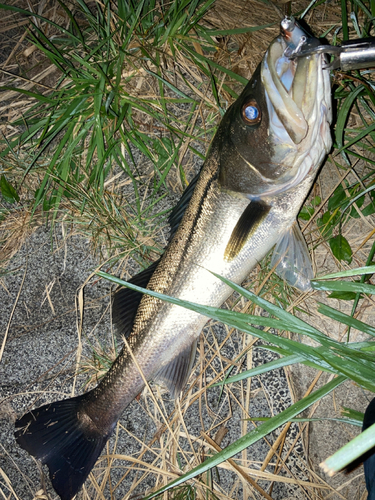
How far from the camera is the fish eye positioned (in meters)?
1.74

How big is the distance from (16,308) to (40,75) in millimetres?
1755

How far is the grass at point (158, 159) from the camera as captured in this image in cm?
227

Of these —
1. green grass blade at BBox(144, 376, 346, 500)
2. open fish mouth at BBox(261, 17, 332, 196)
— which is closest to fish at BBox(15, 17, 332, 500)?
open fish mouth at BBox(261, 17, 332, 196)

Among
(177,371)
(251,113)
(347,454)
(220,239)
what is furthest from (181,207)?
(347,454)

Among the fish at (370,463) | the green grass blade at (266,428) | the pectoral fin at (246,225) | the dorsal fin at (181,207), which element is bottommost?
the fish at (370,463)

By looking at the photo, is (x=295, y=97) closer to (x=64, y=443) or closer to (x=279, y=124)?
(x=279, y=124)

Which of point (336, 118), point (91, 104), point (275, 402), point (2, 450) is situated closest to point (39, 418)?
point (2, 450)

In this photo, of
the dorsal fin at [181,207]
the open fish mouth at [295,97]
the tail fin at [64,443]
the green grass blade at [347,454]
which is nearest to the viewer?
the green grass blade at [347,454]

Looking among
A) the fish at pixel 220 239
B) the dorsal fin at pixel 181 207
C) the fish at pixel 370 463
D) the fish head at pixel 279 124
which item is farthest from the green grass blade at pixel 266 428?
the dorsal fin at pixel 181 207

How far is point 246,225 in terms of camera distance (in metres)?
1.93

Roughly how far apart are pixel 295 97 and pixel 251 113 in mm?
219

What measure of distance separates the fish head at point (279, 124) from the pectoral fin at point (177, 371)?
3.30ft

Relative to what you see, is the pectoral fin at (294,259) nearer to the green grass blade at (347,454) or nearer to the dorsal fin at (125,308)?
the dorsal fin at (125,308)

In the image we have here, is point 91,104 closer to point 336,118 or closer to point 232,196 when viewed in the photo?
point 232,196
